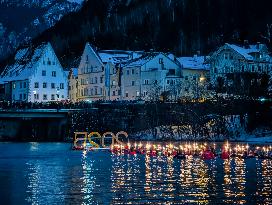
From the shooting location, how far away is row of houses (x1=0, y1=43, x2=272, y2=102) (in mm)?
118500

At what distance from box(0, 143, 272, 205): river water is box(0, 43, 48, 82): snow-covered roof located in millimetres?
77111

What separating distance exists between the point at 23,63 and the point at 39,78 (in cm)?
935

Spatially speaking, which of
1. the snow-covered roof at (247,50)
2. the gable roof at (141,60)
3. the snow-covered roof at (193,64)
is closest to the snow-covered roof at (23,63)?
the gable roof at (141,60)

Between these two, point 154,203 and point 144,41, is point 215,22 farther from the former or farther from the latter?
point 154,203

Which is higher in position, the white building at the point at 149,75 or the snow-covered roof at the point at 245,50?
the snow-covered roof at the point at 245,50

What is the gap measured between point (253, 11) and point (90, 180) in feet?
515

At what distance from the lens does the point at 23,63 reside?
Answer: 437 ft

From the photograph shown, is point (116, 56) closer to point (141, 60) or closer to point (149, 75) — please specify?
point (141, 60)

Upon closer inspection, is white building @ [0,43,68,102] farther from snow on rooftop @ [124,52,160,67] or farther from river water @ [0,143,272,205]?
river water @ [0,143,272,205]

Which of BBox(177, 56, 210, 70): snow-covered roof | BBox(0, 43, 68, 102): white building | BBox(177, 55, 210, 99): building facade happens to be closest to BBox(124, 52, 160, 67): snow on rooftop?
BBox(177, 55, 210, 99): building facade

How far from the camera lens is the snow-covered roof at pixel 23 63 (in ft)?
415

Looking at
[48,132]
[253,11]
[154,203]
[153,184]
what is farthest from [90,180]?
[253,11]

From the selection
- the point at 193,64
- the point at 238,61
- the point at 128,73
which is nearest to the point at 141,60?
the point at 128,73

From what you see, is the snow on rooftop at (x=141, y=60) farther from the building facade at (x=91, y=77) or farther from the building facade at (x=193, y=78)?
the building facade at (x=193, y=78)
